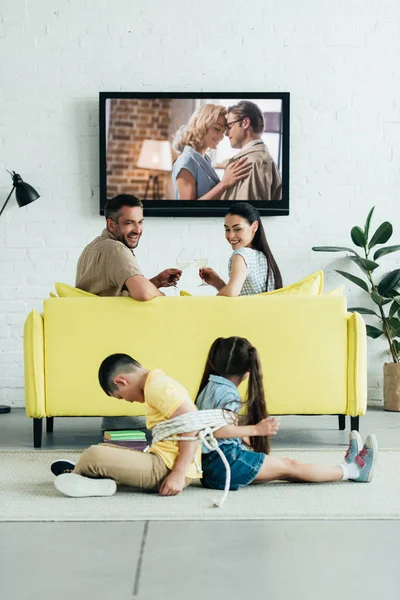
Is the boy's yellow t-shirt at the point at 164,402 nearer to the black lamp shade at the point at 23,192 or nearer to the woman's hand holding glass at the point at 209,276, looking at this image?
the woman's hand holding glass at the point at 209,276

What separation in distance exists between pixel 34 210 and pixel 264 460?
10.2 ft

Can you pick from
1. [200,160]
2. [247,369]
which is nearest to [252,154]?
[200,160]

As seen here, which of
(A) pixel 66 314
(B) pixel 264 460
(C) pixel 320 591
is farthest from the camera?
(A) pixel 66 314

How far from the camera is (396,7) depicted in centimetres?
561

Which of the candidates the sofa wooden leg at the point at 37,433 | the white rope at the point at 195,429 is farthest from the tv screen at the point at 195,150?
the white rope at the point at 195,429

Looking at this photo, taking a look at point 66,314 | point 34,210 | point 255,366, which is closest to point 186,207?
point 34,210

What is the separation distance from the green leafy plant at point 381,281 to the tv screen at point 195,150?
493 millimetres

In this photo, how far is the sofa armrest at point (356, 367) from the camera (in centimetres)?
380

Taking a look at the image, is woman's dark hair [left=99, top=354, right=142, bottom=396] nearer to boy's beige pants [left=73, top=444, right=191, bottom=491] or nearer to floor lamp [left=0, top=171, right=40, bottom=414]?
boy's beige pants [left=73, top=444, right=191, bottom=491]

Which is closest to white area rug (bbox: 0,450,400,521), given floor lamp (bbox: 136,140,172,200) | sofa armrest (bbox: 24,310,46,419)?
sofa armrest (bbox: 24,310,46,419)

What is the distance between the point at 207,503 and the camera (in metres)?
2.69

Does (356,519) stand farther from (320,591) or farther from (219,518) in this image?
(320,591)

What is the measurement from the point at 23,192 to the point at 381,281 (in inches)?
85.6

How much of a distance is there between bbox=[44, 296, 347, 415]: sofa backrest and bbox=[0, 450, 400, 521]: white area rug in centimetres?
62
